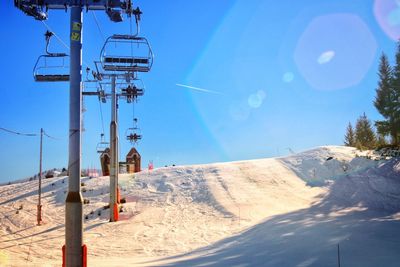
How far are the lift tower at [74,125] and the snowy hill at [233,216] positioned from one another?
474 centimetres

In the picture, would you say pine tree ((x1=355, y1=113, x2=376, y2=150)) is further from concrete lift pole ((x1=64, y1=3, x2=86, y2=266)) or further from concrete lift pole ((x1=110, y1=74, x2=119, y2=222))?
concrete lift pole ((x1=64, y1=3, x2=86, y2=266))

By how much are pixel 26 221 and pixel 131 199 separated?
23.8ft

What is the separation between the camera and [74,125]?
852 cm

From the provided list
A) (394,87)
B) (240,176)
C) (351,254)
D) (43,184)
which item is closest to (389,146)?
(394,87)

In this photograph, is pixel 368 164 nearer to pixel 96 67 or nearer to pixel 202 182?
pixel 202 182

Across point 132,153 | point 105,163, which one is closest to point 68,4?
point 105,163

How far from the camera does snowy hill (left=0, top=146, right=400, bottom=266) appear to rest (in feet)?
42.5

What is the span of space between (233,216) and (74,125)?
52.3 ft

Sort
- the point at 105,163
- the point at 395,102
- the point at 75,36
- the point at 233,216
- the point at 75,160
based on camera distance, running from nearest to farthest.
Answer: the point at 75,160, the point at 75,36, the point at 233,216, the point at 395,102, the point at 105,163

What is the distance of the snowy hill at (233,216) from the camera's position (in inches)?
510

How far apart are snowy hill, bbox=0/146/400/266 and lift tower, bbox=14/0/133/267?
4.74 metres

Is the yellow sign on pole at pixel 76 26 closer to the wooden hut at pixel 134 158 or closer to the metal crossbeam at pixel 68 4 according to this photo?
the metal crossbeam at pixel 68 4

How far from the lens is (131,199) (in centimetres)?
2841

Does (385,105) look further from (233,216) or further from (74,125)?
(74,125)
